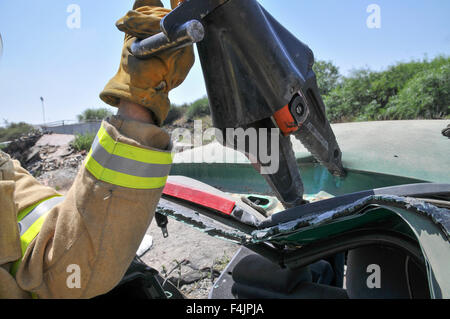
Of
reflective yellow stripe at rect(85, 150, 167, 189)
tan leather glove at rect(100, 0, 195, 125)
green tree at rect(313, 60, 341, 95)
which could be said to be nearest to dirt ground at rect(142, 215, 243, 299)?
reflective yellow stripe at rect(85, 150, 167, 189)

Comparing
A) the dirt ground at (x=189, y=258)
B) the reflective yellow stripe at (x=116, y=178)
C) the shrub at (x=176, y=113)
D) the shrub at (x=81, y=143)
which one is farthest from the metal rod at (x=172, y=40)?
the shrub at (x=176, y=113)

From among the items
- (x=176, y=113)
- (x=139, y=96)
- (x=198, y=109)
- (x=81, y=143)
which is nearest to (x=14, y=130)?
(x=81, y=143)

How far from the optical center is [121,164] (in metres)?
0.85

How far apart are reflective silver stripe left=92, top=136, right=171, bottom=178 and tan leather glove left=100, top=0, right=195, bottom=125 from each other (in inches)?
7.1

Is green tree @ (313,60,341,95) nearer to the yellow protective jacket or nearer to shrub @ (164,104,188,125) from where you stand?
shrub @ (164,104,188,125)

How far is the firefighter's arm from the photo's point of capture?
2.74 feet

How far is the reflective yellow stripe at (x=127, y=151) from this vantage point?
856mm

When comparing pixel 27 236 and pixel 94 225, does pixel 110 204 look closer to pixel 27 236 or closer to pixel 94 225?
pixel 94 225

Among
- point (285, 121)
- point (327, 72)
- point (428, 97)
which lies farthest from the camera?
point (327, 72)

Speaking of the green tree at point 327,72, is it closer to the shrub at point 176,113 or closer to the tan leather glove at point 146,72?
the shrub at point 176,113

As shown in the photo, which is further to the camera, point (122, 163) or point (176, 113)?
point (176, 113)

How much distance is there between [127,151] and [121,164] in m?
0.04
